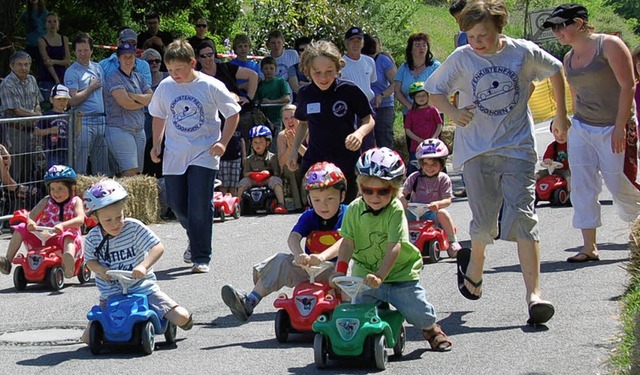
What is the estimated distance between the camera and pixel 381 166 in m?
7.65

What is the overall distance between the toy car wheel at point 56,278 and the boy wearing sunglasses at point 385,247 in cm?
370

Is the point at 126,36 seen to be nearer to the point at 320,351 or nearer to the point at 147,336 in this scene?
the point at 147,336

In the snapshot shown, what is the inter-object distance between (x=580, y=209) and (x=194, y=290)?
11.1 feet

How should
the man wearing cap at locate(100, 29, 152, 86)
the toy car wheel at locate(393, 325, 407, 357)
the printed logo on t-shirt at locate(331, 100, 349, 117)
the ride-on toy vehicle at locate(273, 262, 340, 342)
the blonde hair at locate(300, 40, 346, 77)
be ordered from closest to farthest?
the toy car wheel at locate(393, 325, 407, 357) → the ride-on toy vehicle at locate(273, 262, 340, 342) → the blonde hair at locate(300, 40, 346, 77) → the printed logo on t-shirt at locate(331, 100, 349, 117) → the man wearing cap at locate(100, 29, 152, 86)

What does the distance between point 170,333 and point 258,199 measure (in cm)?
859

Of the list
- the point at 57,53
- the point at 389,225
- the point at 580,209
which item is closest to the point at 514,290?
the point at 580,209

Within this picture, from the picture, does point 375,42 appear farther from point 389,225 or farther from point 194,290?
point 389,225

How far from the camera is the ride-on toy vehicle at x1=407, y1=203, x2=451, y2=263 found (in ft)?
38.0

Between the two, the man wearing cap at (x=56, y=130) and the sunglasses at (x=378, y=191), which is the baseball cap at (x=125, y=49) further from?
the sunglasses at (x=378, y=191)

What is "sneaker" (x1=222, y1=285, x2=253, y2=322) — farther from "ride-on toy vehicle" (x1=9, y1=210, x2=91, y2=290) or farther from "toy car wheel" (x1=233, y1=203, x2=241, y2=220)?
"toy car wheel" (x1=233, y1=203, x2=241, y2=220)

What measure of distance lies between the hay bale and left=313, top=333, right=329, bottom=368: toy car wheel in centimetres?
765

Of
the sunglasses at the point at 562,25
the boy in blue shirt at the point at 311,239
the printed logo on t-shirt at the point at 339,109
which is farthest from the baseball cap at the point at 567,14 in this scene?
the boy in blue shirt at the point at 311,239

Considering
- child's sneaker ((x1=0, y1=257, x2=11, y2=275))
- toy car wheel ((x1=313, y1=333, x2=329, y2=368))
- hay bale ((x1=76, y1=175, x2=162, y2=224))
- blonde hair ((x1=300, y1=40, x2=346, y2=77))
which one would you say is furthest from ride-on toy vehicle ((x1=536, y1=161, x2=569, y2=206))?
toy car wheel ((x1=313, y1=333, x2=329, y2=368))

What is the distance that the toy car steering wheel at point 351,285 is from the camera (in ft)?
24.4
